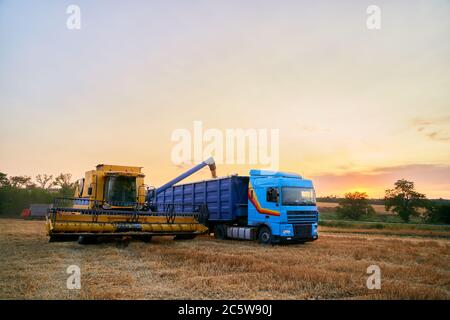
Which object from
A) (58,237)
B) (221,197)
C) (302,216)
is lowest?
(58,237)

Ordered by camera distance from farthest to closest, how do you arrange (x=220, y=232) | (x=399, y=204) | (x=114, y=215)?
1. (x=399, y=204)
2. (x=220, y=232)
3. (x=114, y=215)

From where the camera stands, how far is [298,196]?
15555 millimetres

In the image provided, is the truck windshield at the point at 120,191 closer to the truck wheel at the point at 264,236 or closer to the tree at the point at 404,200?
the truck wheel at the point at 264,236

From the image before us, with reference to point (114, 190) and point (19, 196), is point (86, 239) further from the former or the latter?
point (19, 196)

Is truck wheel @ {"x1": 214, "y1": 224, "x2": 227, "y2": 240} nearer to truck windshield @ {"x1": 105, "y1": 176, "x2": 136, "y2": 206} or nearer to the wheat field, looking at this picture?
truck windshield @ {"x1": 105, "y1": 176, "x2": 136, "y2": 206}

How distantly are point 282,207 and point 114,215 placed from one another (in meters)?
7.22

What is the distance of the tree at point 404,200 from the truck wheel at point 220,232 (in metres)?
50.4

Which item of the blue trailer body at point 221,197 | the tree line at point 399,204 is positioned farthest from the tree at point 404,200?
the blue trailer body at point 221,197

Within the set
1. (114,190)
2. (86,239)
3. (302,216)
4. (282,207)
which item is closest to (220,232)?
(282,207)

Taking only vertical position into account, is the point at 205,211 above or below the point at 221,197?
below

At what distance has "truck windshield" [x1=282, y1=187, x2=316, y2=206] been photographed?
49.9ft

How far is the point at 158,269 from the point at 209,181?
11038 millimetres

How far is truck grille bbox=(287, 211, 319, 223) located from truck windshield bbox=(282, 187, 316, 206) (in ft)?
1.27
